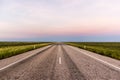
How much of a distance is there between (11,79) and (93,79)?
339 centimetres

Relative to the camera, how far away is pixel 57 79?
561 centimetres

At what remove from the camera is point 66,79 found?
5625 millimetres

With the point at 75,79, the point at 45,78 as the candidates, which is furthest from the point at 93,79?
the point at 45,78

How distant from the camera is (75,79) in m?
5.61

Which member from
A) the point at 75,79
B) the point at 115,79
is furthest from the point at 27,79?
the point at 115,79

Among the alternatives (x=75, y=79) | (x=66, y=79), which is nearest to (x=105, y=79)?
(x=75, y=79)

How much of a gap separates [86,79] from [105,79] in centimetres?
81

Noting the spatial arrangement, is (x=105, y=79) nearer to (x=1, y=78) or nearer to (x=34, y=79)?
(x=34, y=79)

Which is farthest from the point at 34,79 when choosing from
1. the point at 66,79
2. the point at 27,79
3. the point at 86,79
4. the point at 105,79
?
the point at 105,79

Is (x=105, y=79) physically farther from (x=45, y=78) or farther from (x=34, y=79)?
(x=34, y=79)

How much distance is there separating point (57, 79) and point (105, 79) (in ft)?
6.57

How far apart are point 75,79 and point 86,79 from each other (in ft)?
1.49

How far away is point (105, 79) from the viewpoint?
5.68 m

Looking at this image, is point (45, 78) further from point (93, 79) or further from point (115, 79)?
point (115, 79)
